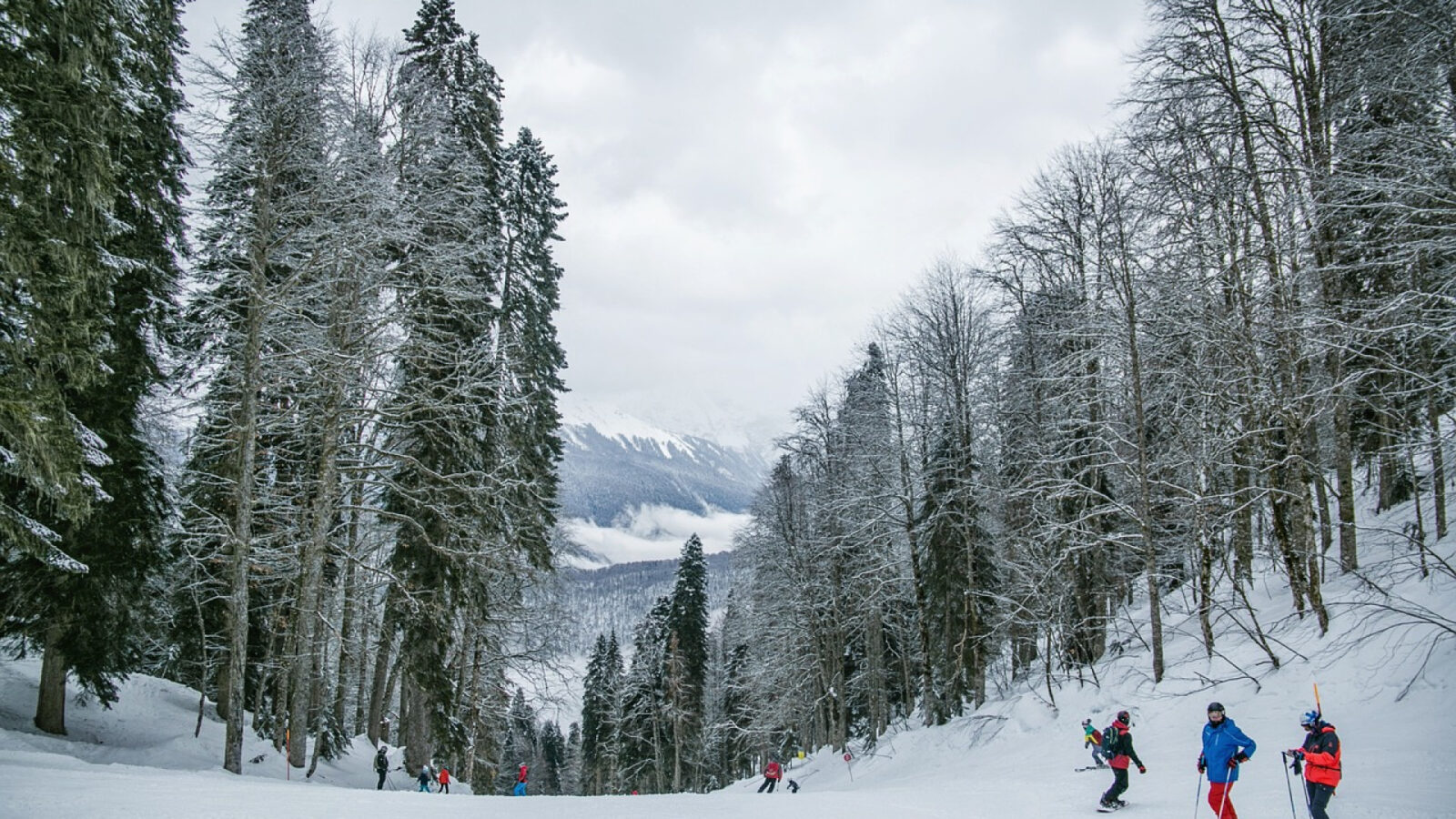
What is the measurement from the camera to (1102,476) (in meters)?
20.7

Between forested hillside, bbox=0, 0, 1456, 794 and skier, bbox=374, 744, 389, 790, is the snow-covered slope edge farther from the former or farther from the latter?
skier, bbox=374, 744, 389, 790

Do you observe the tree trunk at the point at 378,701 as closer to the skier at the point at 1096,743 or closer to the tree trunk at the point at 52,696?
the tree trunk at the point at 52,696

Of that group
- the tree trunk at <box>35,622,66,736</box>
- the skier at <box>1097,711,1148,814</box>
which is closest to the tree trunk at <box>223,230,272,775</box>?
the tree trunk at <box>35,622,66,736</box>

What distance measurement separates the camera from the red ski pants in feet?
28.7

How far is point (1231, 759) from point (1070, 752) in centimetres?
751

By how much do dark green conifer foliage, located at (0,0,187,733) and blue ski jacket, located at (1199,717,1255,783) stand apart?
12.7m

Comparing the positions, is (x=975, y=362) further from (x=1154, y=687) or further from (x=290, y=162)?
(x=290, y=162)

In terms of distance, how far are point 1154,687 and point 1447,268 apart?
32.8 ft

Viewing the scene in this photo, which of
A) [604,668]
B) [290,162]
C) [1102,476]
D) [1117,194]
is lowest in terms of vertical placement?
[604,668]

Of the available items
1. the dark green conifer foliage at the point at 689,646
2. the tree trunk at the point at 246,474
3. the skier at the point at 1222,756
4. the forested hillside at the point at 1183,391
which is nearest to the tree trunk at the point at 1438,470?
the forested hillside at the point at 1183,391

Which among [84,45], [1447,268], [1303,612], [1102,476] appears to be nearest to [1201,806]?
[1303,612]

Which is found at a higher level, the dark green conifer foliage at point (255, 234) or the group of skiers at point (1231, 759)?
the dark green conifer foliage at point (255, 234)

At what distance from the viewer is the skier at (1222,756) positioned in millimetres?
8797

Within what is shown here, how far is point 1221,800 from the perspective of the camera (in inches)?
352
